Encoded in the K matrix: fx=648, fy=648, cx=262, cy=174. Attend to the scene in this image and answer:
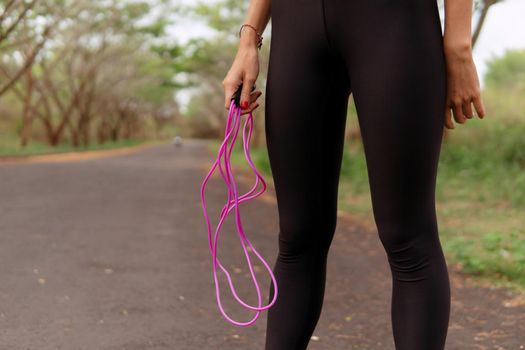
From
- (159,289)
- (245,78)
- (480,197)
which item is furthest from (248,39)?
(480,197)

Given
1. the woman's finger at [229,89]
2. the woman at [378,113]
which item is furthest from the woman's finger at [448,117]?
the woman's finger at [229,89]

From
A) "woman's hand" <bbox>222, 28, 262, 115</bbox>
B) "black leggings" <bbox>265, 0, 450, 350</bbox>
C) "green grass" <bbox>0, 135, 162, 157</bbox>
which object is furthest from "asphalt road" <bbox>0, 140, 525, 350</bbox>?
"green grass" <bbox>0, 135, 162, 157</bbox>

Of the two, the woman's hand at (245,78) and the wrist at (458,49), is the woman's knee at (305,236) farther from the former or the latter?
the wrist at (458,49)

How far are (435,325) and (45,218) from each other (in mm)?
5512

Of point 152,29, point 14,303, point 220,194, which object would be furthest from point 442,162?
point 152,29

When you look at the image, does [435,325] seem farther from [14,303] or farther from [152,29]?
[152,29]

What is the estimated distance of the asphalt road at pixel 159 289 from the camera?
2.89m

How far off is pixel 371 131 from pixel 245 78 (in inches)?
14.5

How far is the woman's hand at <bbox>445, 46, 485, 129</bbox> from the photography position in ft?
4.86

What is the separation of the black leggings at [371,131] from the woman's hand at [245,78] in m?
0.05

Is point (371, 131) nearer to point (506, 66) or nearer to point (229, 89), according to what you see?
point (229, 89)

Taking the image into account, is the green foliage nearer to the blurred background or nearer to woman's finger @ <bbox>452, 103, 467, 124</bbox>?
the blurred background

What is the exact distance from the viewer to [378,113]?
1.47 metres

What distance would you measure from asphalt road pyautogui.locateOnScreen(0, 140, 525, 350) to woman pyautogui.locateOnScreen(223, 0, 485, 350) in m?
1.32
